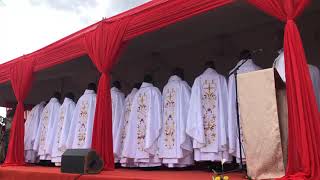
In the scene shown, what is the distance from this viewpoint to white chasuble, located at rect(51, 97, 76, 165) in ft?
22.1

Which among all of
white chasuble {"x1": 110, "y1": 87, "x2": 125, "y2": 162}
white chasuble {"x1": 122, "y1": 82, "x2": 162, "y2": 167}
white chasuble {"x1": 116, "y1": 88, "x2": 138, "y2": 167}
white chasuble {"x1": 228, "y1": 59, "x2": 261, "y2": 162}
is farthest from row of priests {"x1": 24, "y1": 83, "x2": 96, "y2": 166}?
white chasuble {"x1": 228, "y1": 59, "x2": 261, "y2": 162}

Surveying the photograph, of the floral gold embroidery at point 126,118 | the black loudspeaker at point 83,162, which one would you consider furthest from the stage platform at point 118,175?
the floral gold embroidery at point 126,118

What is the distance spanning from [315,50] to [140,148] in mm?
3139

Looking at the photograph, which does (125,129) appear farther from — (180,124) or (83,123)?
(180,124)

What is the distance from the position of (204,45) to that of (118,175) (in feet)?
11.2

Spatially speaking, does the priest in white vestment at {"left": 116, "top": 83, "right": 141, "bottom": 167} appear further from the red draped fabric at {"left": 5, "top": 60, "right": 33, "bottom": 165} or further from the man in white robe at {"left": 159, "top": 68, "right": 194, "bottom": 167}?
the red draped fabric at {"left": 5, "top": 60, "right": 33, "bottom": 165}

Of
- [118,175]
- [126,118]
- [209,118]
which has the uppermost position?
[126,118]

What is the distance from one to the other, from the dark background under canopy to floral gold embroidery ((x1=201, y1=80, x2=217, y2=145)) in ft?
3.32

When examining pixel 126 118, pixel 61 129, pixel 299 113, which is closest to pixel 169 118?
pixel 126 118

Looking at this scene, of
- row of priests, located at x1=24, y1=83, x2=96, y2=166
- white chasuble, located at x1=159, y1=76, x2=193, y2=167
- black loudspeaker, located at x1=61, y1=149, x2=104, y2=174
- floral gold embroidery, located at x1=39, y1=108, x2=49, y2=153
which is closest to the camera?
black loudspeaker, located at x1=61, y1=149, x2=104, y2=174

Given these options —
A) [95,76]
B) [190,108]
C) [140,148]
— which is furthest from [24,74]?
[190,108]

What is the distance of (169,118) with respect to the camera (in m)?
5.34

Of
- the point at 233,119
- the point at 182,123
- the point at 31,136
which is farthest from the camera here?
the point at 31,136

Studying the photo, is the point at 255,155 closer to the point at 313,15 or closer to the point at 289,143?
the point at 289,143
